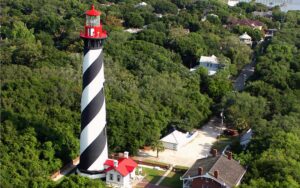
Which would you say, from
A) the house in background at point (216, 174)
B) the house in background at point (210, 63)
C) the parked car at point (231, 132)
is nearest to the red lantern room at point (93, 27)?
the house in background at point (216, 174)

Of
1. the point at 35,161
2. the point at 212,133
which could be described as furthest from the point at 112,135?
the point at 212,133

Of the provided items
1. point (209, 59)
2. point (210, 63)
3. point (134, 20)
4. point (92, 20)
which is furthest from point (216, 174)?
point (134, 20)

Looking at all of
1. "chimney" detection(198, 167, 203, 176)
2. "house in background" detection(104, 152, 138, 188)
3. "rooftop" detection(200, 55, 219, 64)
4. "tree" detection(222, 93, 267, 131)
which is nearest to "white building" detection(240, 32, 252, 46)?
"rooftop" detection(200, 55, 219, 64)

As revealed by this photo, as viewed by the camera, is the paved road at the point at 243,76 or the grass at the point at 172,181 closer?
the grass at the point at 172,181

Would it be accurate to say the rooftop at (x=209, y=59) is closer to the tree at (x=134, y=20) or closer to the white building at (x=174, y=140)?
the white building at (x=174, y=140)

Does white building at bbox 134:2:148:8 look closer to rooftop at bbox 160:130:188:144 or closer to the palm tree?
rooftop at bbox 160:130:188:144

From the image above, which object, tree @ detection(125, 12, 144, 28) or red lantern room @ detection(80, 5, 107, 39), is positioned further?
tree @ detection(125, 12, 144, 28)

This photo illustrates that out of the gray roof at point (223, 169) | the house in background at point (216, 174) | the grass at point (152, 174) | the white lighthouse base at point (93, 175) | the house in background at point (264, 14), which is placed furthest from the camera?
the house in background at point (264, 14)
